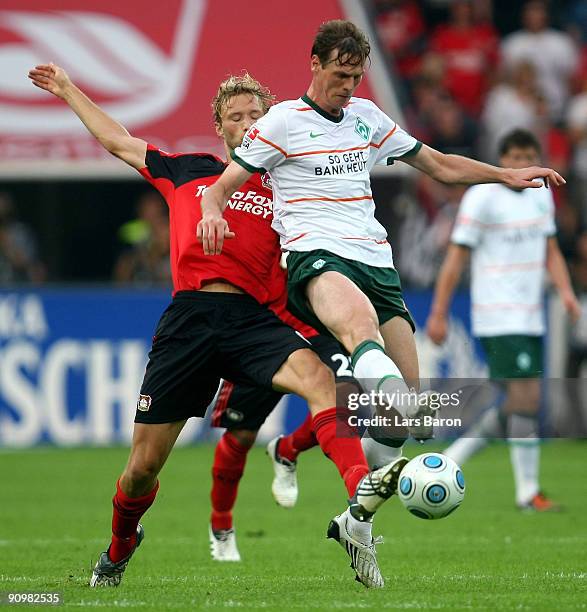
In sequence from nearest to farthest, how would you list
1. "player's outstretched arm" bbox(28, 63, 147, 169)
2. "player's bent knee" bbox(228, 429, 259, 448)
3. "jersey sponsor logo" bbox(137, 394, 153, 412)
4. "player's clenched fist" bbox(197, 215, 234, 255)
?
"player's clenched fist" bbox(197, 215, 234, 255) → "jersey sponsor logo" bbox(137, 394, 153, 412) → "player's outstretched arm" bbox(28, 63, 147, 169) → "player's bent knee" bbox(228, 429, 259, 448)

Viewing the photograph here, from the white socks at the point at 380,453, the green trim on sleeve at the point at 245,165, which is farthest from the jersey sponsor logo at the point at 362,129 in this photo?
the white socks at the point at 380,453

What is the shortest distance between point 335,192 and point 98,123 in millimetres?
1405

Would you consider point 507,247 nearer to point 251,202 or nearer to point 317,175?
point 251,202

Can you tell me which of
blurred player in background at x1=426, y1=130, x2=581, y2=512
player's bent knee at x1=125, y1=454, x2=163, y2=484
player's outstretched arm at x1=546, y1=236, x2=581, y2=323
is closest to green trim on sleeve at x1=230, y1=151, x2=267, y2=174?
player's bent knee at x1=125, y1=454, x2=163, y2=484

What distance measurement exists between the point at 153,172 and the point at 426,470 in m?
2.36

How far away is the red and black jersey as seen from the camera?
7.25 metres

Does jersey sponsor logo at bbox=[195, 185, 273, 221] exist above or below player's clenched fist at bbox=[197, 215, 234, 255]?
below

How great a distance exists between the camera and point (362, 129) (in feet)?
23.2

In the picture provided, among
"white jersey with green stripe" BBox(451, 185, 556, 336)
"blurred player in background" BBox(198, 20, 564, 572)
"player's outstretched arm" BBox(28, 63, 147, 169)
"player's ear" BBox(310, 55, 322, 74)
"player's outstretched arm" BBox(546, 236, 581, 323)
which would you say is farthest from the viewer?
"white jersey with green stripe" BBox(451, 185, 556, 336)

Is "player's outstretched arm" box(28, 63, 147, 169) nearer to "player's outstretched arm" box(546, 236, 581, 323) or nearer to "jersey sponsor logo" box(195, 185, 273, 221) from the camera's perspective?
"jersey sponsor logo" box(195, 185, 273, 221)

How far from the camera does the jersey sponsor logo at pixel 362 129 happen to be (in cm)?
705

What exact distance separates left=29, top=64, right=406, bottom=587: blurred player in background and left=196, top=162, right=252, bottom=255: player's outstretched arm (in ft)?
0.18

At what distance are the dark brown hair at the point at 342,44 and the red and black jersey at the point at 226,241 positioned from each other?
93 centimetres

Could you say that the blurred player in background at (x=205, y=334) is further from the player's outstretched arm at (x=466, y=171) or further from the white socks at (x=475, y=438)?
the white socks at (x=475, y=438)
